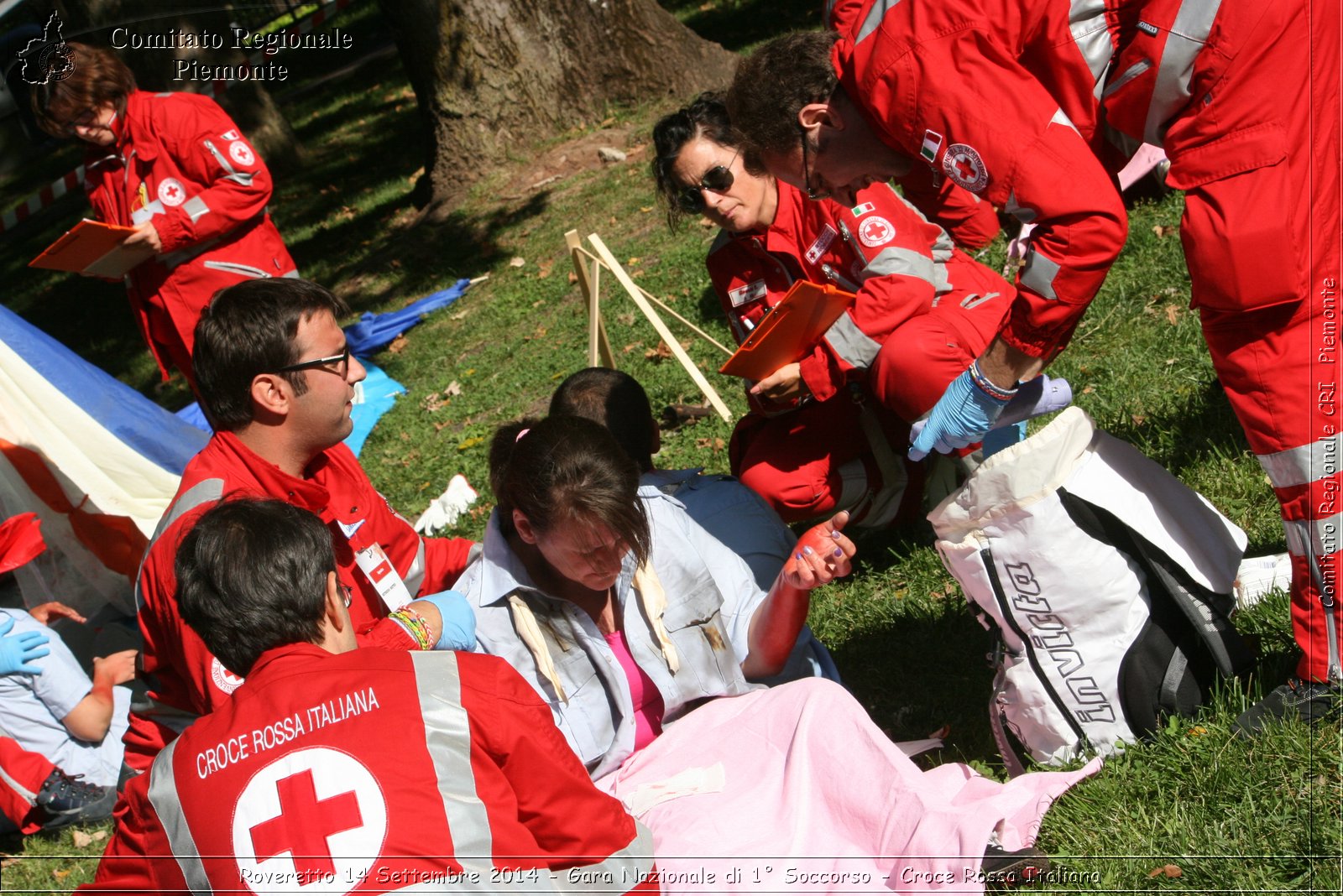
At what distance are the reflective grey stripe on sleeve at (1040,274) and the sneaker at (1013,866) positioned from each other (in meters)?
1.30

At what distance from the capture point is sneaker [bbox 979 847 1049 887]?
269cm

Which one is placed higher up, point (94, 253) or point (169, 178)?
point (169, 178)

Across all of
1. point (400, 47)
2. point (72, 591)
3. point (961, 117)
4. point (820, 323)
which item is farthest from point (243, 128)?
point (961, 117)

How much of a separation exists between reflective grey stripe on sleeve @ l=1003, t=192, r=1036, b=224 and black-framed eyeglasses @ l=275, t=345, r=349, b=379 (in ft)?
6.88

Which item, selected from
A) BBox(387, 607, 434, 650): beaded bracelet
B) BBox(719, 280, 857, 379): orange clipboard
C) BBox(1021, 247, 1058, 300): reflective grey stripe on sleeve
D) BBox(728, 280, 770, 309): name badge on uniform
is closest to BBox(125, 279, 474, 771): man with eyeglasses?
BBox(387, 607, 434, 650): beaded bracelet

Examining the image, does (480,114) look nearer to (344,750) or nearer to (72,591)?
(72,591)

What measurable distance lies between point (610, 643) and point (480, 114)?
858 cm

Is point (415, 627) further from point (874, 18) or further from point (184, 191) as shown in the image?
point (184, 191)

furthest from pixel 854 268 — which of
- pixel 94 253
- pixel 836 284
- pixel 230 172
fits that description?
pixel 94 253

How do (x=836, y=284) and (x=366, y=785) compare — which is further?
(x=836, y=284)

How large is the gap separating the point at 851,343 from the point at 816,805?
185 cm

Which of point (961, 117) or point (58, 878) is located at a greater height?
point (961, 117)

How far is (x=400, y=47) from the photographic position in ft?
36.2

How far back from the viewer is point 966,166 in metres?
2.62
